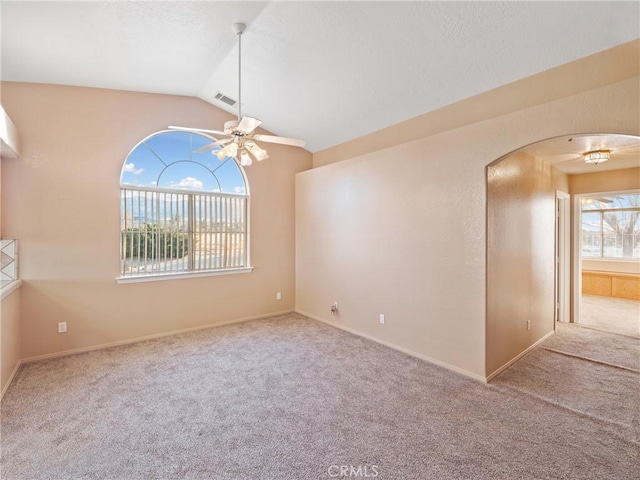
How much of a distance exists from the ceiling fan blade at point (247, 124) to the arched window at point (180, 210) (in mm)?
1863

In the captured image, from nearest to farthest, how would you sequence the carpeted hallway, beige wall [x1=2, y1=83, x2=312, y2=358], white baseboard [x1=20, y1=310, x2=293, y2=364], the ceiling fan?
the carpeted hallway < the ceiling fan < beige wall [x1=2, y1=83, x2=312, y2=358] < white baseboard [x1=20, y1=310, x2=293, y2=364]

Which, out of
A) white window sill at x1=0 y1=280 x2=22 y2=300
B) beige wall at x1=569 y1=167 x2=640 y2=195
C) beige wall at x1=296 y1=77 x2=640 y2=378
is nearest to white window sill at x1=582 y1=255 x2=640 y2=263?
beige wall at x1=569 y1=167 x2=640 y2=195

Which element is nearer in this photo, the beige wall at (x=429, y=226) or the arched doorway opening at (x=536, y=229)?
the beige wall at (x=429, y=226)

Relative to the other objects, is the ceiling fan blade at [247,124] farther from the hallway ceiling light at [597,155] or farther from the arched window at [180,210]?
the hallway ceiling light at [597,155]

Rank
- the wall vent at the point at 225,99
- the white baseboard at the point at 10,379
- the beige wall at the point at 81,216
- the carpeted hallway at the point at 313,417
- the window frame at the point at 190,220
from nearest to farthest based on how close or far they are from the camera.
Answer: the carpeted hallway at the point at 313,417
the white baseboard at the point at 10,379
the beige wall at the point at 81,216
the window frame at the point at 190,220
the wall vent at the point at 225,99

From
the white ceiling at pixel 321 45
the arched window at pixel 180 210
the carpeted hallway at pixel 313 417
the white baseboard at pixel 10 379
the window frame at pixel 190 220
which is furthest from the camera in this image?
the arched window at pixel 180 210

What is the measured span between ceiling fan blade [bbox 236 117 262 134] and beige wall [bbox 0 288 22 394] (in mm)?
2693

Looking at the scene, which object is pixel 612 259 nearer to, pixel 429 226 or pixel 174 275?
pixel 429 226

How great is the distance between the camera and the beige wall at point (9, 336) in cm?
274

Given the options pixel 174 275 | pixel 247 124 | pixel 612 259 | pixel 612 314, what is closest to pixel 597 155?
pixel 612 314

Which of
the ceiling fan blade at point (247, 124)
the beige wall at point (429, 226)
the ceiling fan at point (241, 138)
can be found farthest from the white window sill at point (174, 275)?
the ceiling fan blade at point (247, 124)

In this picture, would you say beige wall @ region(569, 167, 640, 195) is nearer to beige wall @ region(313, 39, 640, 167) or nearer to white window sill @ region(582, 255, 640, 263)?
beige wall @ region(313, 39, 640, 167)

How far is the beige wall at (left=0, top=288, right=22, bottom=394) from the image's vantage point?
108 inches

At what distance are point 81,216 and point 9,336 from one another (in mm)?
1434
